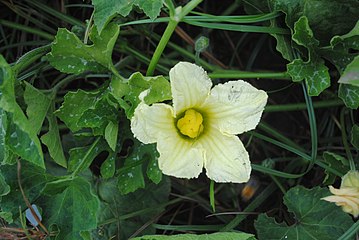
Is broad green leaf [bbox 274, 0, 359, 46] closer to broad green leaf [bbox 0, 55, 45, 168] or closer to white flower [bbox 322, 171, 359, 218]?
white flower [bbox 322, 171, 359, 218]

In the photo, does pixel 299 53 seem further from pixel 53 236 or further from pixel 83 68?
pixel 53 236

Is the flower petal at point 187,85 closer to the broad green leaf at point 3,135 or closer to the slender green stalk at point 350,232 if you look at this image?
the broad green leaf at point 3,135

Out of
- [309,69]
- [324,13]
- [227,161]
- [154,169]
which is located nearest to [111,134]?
[154,169]

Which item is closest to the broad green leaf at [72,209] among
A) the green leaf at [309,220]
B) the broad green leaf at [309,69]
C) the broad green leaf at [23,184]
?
the broad green leaf at [23,184]

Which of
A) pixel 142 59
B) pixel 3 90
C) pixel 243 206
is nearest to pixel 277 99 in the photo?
pixel 243 206

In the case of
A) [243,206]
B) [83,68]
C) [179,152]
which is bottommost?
[243,206]

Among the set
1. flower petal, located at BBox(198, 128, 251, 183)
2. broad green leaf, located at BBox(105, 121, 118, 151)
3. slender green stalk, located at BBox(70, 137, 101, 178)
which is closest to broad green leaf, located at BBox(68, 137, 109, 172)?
slender green stalk, located at BBox(70, 137, 101, 178)

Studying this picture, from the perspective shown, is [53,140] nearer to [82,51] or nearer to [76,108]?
[76,108]

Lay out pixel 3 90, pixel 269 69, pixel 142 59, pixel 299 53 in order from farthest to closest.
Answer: pixel 269 69
pixel 142 59
pixel 299 53
pixel 3 90
